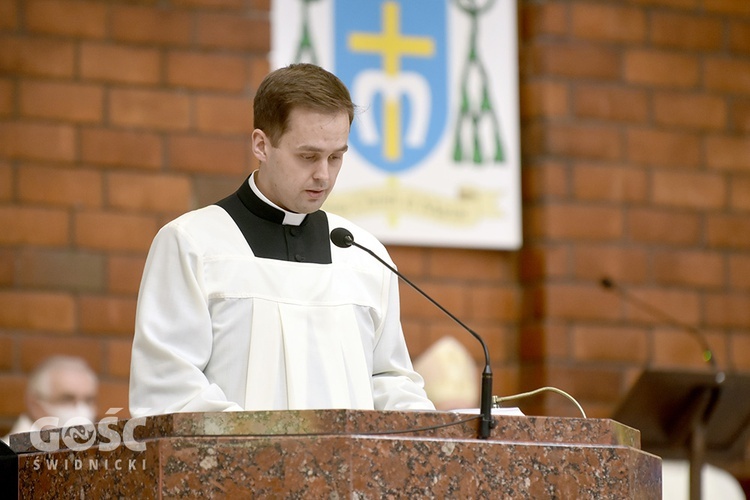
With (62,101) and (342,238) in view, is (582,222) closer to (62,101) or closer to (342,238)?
(62,101)

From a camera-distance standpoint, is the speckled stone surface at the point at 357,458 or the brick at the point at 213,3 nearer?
the speckled stone surface at the point at 357,458

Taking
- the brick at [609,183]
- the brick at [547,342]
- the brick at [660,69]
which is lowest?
the brick at [547,342]

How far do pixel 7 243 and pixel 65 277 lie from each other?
269mm

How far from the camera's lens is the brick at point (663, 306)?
6.34 m

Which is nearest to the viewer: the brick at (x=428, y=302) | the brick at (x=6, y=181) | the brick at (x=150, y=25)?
the brick at (x=6, y=181)

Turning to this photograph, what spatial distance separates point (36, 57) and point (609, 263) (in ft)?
8.85

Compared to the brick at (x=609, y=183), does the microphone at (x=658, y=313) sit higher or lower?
lower

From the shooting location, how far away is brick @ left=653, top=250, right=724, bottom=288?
6.43m

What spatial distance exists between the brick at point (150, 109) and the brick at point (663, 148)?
6.91 feet

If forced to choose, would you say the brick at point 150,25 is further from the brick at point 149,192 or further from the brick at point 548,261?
the brick at point 548,261

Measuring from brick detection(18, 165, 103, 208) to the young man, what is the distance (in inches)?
103

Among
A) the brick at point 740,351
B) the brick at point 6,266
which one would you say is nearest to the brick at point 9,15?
the brick at point 6,266

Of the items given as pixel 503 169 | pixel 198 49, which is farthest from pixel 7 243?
pixel 503 169

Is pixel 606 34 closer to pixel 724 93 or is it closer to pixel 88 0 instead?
pixel 724 93
